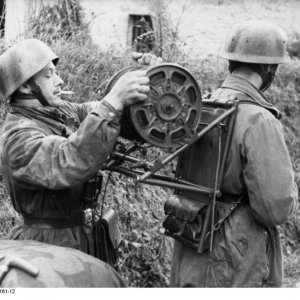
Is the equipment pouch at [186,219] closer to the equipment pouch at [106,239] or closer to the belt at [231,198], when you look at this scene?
the belt at [231,198]

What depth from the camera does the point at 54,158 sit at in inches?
145

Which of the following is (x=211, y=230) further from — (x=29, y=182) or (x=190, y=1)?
(x=190, y=1)

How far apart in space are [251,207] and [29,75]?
169 cm

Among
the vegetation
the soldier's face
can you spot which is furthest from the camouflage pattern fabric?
the vegetation

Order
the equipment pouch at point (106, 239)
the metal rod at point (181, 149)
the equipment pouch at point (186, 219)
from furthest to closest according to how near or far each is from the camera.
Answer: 1. the equipment pouch at point (106, 239)
2. the equipment pouch at point (186, 219)
3. the metal rod at point (181, 149)

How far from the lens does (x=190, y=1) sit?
15.9 meters

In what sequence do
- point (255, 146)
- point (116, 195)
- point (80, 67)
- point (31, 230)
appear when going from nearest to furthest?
point (255, 146), point (31, 230), point (116, 195), point (80, 67)

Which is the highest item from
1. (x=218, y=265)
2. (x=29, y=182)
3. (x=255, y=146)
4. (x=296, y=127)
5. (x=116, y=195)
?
(x=255, y=146)

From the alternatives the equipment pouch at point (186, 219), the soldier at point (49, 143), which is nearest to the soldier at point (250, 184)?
the equipment pouch at point (186, 219)

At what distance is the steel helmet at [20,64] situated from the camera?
423cm

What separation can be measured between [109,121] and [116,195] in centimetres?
352

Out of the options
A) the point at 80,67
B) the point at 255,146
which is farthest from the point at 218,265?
the point at 80,67

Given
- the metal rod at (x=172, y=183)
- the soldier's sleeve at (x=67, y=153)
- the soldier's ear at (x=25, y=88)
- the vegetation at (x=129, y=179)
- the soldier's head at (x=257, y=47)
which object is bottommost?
the vegetation at (x=129, y=179)

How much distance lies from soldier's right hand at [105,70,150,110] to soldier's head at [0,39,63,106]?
2.78 feet
